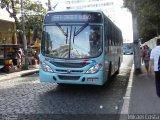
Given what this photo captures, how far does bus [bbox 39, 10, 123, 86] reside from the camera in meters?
13.6

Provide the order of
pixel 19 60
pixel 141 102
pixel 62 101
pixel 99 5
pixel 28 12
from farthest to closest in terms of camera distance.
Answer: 1. pixel 99 5
2. pixel 28 12
3. pixel 19 60
4. pixel 62 101
5. pixel 141 102

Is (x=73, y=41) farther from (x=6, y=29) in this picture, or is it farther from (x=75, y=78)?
(x=6, y=29)

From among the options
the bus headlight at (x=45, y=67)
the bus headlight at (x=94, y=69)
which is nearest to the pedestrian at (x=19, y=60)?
the bus headlight at (x=45, y=67)

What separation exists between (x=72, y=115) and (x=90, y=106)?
60.2 inches

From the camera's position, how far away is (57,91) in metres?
14.7

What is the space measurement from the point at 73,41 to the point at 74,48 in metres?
0.25

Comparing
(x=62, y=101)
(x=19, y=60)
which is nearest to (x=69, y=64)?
(x=62, y=101)

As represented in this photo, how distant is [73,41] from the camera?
13.9m

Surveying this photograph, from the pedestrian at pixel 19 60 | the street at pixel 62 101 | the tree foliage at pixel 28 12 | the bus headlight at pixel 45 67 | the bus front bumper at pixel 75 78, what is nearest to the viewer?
the street at pixel 62 101

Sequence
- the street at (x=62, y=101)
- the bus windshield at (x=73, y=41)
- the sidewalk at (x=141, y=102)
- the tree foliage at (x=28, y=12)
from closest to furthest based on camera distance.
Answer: the sidewalk at (x=141, y=102) < the street at (x=62, y=101) < the bus windshield at (x=73, y=41) < the tree foliage at (x=28, y=12)

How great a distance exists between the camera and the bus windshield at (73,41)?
13.8 m

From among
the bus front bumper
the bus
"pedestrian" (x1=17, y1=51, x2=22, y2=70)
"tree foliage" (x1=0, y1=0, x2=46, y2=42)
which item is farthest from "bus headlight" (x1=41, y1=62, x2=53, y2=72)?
"tree foliage" (x1=0, y1=0, x2=46, y2=42)

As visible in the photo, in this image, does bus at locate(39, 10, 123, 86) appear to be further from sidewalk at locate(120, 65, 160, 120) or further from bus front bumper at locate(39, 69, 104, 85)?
sidewalk at locate(120, 65, 160, 120)

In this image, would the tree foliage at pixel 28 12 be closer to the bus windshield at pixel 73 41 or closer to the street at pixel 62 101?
the street at pixel 62 101
